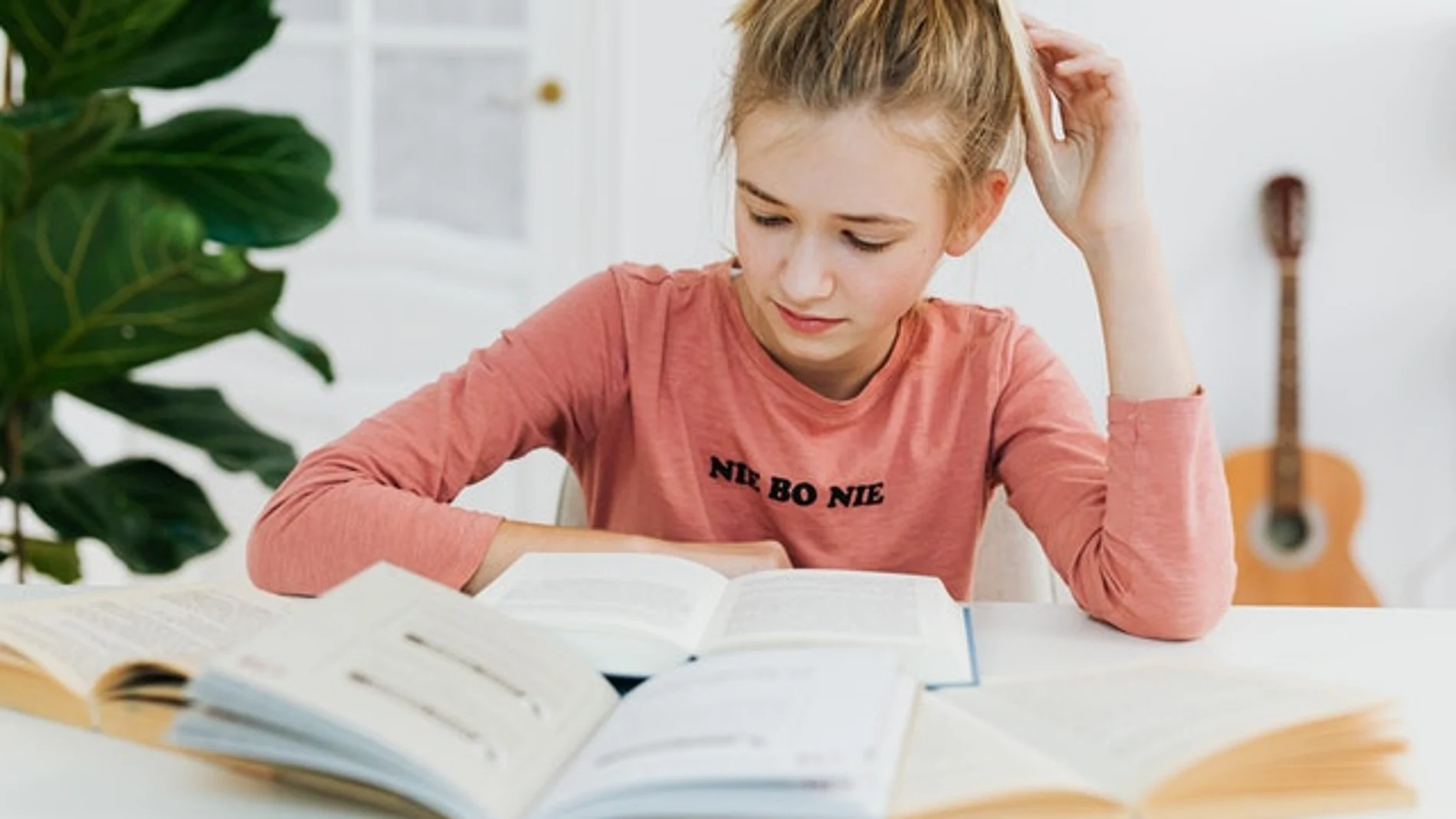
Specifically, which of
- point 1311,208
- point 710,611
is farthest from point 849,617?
point 1311,208

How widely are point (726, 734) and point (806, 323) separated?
0.56 m

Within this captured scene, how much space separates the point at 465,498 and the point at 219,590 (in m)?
2.14

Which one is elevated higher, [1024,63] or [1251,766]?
[1024,63]

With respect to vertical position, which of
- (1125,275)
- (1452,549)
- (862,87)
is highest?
(862,87)

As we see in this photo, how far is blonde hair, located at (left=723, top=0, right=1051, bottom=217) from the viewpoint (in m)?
1.26

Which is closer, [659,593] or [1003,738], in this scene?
[1003,738]

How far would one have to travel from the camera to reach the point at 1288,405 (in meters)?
3.06

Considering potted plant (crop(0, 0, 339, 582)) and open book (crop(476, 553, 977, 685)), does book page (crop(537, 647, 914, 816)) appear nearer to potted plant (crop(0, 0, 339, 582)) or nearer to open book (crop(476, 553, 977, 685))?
open book (crop(476, 553, 977, 685))

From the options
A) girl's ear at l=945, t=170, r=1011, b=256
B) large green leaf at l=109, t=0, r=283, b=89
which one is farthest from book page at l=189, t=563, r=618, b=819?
large green leaf at l=109, t=0, r=283, b=89

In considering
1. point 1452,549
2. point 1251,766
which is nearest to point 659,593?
point 1251,766

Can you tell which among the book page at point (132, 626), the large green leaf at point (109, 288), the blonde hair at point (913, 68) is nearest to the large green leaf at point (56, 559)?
the large green leaf at point (109, 288)

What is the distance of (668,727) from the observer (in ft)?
2.56

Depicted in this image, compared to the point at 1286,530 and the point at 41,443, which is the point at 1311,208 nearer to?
the point at 1286,530

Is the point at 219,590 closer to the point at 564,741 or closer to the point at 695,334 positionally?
the point at 564,741
